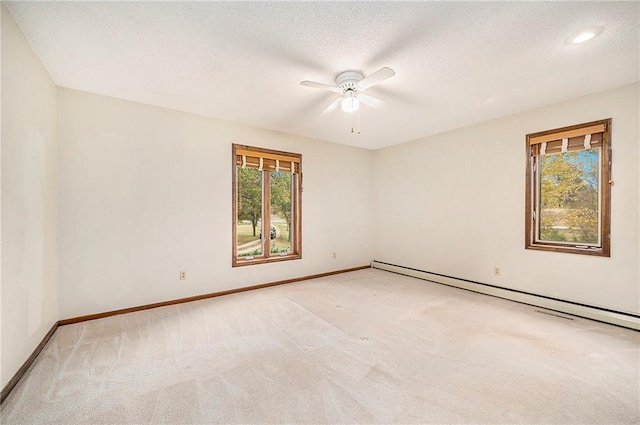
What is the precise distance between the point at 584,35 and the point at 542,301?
280 cm

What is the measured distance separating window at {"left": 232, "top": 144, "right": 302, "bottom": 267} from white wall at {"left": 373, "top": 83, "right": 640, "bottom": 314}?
188 centimetres

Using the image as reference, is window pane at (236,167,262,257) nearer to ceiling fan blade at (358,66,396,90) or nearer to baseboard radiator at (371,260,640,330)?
ceiling fan blade at (358,66,396,90)

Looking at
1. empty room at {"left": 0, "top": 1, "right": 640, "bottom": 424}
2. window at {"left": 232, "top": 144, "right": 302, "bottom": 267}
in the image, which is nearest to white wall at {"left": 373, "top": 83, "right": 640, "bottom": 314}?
empty room at {"left": 0, "top": 1, "right": 640, "bottom": 424}

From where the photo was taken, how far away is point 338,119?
372 cm

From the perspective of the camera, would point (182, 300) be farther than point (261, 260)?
No

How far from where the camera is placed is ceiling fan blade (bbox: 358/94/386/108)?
2.82 m

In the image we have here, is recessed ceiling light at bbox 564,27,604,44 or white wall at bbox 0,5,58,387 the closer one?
white wall at bbox 0,5,58,387

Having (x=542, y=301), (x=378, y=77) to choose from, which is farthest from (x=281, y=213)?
(x=542, y=301)

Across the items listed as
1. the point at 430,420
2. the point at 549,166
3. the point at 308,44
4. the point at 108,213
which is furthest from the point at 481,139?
the point at 108,213

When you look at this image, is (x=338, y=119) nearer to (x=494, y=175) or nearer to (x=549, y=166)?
(x=494, y=175)

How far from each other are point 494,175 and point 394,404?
3342 millimetres

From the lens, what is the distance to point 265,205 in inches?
168

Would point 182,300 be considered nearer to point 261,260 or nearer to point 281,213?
point 261,260

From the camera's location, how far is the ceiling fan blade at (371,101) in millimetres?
2825
